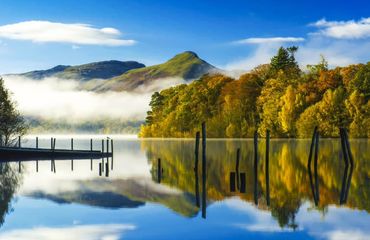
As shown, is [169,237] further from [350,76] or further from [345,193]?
[350,76]

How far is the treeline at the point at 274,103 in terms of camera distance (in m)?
109

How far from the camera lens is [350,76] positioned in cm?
11369

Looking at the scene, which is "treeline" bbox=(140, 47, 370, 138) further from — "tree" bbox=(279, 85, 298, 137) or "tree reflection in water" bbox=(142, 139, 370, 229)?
"tree reflection in water" bbox=(142, 139, 370, 229)

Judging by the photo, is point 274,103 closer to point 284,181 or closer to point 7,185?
point 284,181

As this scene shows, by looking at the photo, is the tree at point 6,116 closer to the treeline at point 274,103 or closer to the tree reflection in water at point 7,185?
the tree reflection in water at point 7,185

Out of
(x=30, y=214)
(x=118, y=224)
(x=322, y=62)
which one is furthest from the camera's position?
(x=322, y=62)

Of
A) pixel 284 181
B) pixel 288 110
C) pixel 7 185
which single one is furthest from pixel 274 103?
pixel 7 185

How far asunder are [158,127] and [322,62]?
4740 cm

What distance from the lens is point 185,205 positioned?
108 ft

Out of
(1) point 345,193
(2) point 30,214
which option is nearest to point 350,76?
(1) point 345,193

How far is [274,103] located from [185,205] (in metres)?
86.8

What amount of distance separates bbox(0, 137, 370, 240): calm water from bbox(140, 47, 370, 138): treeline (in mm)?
55625

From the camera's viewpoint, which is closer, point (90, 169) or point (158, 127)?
point (90, 169)

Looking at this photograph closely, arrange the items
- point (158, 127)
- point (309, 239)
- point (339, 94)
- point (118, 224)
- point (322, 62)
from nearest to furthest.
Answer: point (309, 239), point (118, 224), point (339, 94), point (322, 62), point (158, 127)
